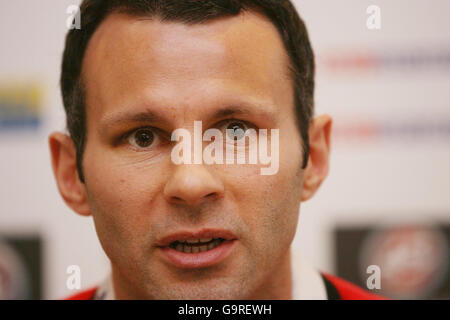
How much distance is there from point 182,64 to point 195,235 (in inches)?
14.0

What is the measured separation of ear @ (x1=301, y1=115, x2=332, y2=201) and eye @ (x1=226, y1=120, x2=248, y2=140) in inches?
9.8

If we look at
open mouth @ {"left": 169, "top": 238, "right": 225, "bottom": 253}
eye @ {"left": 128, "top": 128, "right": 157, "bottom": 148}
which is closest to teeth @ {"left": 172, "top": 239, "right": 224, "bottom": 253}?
open mouth @ {"left": 169, "top": 238, "right": 225, "bottom": 253}

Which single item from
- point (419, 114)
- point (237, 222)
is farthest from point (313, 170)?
point (419, 114)

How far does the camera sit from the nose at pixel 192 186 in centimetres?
95

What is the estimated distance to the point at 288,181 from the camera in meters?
1.10

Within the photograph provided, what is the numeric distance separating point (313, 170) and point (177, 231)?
1.44ft

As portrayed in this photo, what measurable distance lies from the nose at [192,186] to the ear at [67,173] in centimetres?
35

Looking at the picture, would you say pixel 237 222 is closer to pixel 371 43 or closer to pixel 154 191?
pixel 154 191

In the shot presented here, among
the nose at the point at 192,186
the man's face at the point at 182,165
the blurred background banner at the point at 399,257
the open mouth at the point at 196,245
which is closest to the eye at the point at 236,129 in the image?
the man's face at the point at 182,165

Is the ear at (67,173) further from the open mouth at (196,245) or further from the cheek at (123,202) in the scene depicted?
the open mouth at (196,245)

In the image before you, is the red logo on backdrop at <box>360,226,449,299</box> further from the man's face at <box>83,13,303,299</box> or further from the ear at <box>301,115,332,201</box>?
the man's face at <box>83,13,303,299</box>

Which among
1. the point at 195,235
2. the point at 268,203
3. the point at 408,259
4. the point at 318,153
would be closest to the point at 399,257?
the point at 408,259

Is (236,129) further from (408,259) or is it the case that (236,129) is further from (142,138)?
(408,259)

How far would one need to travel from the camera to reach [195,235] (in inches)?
38.8
